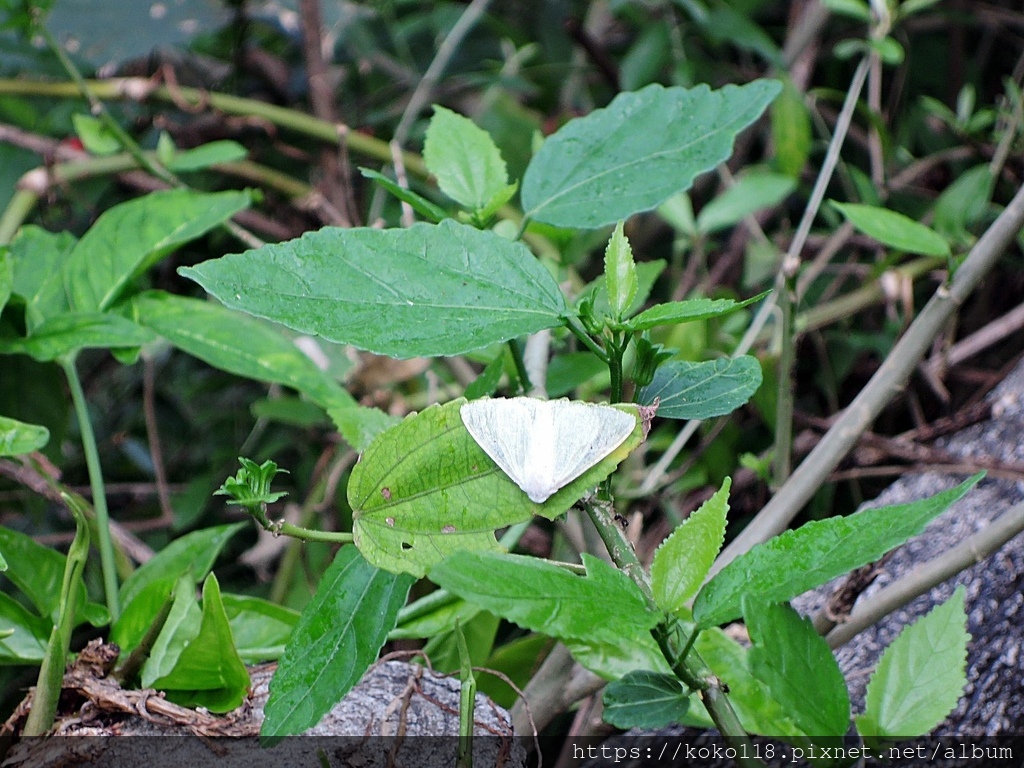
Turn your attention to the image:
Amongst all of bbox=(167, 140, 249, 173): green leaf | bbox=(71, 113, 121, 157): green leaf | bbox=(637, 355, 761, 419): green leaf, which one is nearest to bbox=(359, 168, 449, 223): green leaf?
A: bbox=(637, 355, 761, 419): green leaf

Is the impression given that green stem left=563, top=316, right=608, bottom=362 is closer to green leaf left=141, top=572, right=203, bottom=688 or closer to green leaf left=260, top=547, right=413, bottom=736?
green leaf left=260, top=547, right=413, bottom=736

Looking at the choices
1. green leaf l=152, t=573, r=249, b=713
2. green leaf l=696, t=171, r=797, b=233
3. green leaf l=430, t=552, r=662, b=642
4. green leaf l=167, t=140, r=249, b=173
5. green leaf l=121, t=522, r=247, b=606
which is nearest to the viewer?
green leaf l=430, t=552, r=662, b=642

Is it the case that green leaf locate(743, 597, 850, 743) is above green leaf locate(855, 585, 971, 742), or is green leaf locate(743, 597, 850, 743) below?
above

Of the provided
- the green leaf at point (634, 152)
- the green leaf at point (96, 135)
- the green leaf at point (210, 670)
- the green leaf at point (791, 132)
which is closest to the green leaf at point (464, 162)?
the green leaf at point (634, 152)

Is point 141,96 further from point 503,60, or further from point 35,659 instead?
point 35,659

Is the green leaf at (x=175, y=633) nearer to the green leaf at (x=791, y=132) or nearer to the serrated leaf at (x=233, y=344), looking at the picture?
the serrated leaf at (x=233, y=344)

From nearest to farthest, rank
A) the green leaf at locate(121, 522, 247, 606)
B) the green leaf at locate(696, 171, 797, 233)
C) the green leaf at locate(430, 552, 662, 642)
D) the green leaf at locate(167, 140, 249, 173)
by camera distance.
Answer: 1. the green leaf at locate(430, 552, 662, 642)
2. the green leaf at locate(121, 522, 247, 606)
3. the green leaf at locate(167, 140, 249, 173)
4. the green leaf at locate(696, 171, 797, 233)

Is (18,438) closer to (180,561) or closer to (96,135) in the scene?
(180,561)
